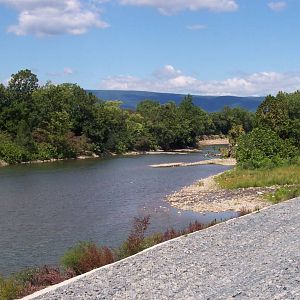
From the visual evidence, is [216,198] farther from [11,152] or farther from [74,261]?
[11,152]

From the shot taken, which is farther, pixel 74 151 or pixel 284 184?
pixel 74 151

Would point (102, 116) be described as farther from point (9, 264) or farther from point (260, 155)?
point (9, 264)

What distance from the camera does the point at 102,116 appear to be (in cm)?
9388

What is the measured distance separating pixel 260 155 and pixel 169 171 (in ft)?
38.4

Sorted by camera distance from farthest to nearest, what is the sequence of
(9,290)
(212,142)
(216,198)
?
(212,142) < (216,198) < (9,290)

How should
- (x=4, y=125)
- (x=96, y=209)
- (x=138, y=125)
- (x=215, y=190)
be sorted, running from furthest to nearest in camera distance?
1. (x=138, y=125)
2. (x=4, y=125)
3. (x=215, y=190)
4. (x=96, y=209)

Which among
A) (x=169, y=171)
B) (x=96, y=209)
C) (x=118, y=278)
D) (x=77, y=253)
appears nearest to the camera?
(x=118, y=278)

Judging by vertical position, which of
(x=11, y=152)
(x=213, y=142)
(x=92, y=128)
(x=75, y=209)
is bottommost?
(x=213, y=142)

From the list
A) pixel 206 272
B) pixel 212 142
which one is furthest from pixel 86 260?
pixel 212 142

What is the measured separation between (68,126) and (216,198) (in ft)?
179

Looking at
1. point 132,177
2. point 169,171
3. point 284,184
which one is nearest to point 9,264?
point 284,184

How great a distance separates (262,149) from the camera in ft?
174

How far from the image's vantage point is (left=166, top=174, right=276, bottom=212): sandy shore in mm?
31812

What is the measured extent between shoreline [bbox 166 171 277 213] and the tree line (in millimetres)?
40728
